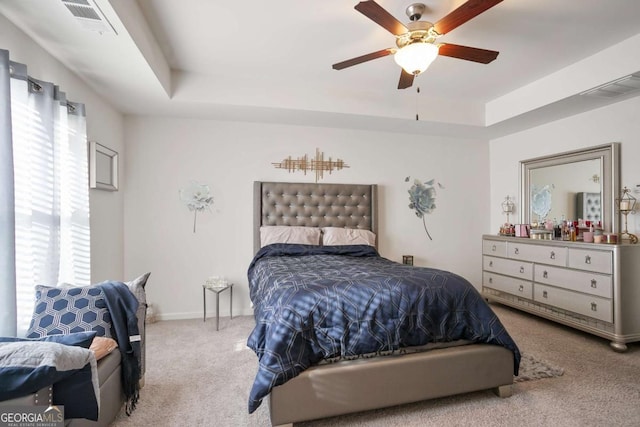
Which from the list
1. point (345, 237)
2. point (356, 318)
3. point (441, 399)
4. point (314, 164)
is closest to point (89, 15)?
point (356, 318)

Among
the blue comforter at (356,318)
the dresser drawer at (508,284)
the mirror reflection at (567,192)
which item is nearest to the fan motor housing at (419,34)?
the blue comforter at (356,318)

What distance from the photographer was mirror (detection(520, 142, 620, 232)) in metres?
3.11

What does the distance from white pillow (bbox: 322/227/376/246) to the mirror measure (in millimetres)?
2207

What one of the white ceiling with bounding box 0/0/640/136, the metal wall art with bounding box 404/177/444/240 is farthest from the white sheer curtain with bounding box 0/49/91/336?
the metal wall art with bounding box 404/177/444/240

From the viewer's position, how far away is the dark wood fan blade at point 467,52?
2.05 m

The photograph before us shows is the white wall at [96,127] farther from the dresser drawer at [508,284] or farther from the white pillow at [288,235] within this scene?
the dresser drawer at [508,284]

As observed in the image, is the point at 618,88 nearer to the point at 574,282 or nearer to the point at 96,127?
the point at 574,282

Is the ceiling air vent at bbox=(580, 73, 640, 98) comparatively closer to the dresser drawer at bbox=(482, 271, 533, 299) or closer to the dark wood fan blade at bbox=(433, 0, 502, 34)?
the dark wood fan blade at bbox=(433, 0, 502, 34)

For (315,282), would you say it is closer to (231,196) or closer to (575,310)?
(231,196)

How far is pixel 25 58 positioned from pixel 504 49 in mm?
3614

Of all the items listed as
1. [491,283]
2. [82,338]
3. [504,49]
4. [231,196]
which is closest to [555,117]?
[504,49]

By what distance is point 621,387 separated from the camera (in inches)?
83.4
